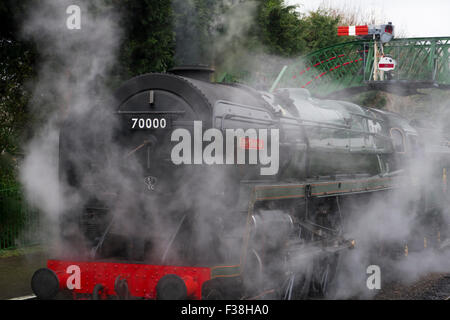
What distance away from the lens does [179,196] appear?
587 cm

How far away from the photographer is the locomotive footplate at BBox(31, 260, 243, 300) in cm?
530

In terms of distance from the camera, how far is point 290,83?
28.4 m

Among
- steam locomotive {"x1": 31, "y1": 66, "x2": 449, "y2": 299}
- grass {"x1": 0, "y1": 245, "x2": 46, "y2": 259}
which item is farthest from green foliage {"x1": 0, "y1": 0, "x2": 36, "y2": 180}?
steam locomotive {"x1": 31, "y1": 66, "x2": 449, "y2": 299}

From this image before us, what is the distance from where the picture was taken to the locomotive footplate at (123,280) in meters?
5.30

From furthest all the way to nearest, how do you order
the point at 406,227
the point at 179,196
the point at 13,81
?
Answer: the point at 406,227
the point at 13,81
the point at 179,196

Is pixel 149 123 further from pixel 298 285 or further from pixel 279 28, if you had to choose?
pixel 279 28

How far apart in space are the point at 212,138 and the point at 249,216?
0.88 meters

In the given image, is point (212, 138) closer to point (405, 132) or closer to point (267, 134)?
point (267, 134)

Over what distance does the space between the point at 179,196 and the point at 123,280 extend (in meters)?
1.00

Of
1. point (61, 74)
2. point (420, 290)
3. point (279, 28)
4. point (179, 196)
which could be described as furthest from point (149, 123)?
point (279, 28)

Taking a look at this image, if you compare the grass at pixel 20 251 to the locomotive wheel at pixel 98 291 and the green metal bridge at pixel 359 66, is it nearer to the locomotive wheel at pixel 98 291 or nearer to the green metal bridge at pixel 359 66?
the locomotive wheel at pixel 98 291

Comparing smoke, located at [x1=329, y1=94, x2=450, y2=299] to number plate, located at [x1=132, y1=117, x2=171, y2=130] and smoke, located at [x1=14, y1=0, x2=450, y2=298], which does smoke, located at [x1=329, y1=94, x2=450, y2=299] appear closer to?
smoke, located at [x1=14, y1=0, x2=450, y2=298]

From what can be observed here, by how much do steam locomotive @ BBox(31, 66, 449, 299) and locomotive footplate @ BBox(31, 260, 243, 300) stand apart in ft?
0.03
